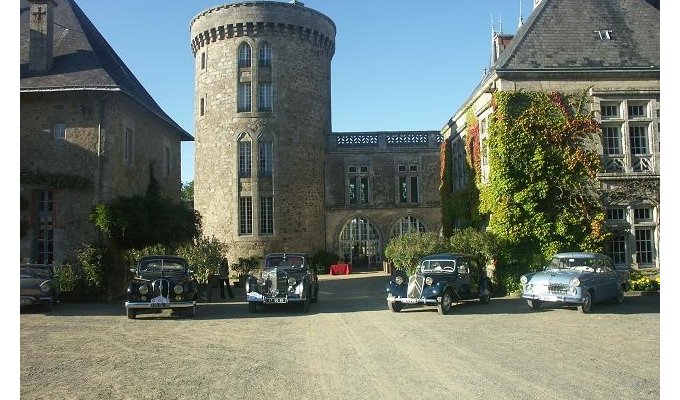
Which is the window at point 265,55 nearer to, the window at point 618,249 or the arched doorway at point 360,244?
the arched doorway at point 360,244

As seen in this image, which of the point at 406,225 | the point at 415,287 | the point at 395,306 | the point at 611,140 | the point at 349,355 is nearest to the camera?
the point at 349,355

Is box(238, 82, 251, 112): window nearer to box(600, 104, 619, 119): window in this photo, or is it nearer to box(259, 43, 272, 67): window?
box(259, 43, 272, 67): window

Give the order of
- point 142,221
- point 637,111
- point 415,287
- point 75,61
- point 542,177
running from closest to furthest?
point 415,287, point 542,177, point 637,111, point 142,221, point 75,61

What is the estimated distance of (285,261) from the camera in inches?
682

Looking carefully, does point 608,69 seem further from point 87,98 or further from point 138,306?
point 87,98

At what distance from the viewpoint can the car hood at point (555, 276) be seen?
1395cm

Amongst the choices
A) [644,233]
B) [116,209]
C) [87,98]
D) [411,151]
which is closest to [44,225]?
[116,209]

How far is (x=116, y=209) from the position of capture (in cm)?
1939

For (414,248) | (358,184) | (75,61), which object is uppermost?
(75,61)

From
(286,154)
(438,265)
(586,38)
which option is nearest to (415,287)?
(438,265)

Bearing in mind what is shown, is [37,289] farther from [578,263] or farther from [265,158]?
[265,158]

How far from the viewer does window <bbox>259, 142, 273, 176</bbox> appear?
3441 cm

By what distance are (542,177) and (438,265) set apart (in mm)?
5215

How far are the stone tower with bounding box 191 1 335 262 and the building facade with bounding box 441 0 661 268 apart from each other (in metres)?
16.3
